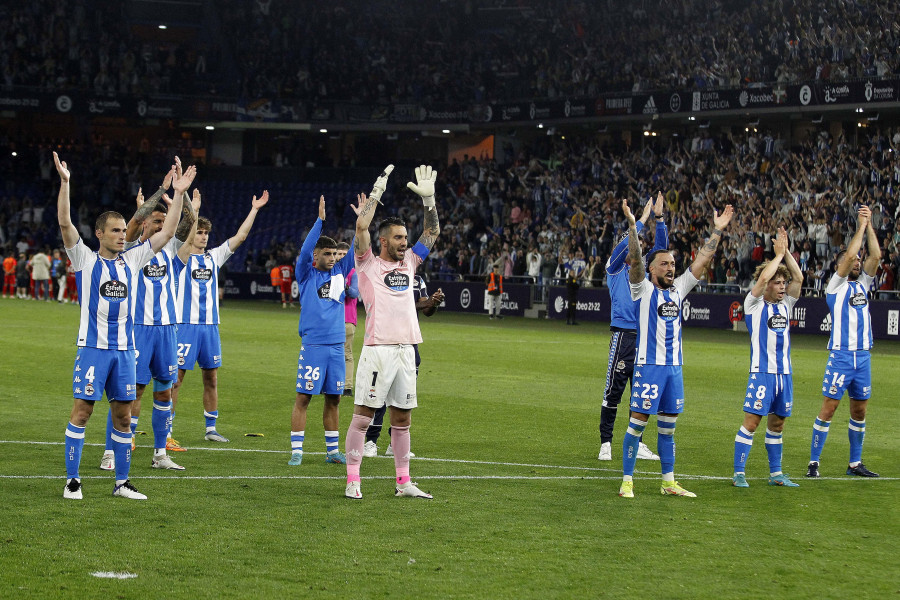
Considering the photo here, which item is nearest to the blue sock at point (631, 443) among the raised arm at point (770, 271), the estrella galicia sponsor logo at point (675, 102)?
the raised arm at point (770, 271)

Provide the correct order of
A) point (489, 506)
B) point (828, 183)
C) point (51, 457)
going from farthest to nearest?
point (828, 183) < point (51, 457) < point (489, 506)

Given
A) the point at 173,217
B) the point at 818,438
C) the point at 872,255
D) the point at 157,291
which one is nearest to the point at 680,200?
the point at 872,255

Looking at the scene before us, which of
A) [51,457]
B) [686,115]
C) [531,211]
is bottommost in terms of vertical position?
[51,457]

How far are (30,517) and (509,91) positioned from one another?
46.2 meters

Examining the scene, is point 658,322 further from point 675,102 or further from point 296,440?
point 675,102

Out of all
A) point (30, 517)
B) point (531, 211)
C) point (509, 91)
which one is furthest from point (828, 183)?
point (30, 517)

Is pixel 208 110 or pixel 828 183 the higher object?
pixel 208 110

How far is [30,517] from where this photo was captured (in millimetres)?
8273

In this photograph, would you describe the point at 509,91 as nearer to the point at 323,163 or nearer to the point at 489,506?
the point at 323,163

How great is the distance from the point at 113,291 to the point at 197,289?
9.66 feet

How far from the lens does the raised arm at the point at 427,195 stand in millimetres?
9508

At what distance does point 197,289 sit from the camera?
39.5ft

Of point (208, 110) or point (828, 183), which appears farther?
point (208, 110)

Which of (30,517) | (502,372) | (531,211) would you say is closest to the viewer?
(30,517)
